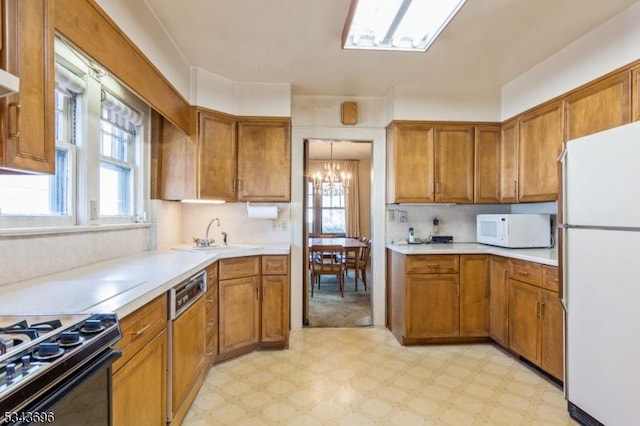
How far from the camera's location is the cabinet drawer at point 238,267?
Result: 2738 mm

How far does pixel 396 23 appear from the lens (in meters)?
2.10

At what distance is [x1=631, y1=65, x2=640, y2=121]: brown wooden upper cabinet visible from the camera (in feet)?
7.00

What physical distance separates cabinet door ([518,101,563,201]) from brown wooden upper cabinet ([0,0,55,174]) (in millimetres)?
3331

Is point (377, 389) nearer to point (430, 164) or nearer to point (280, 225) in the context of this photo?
point (280, 225)

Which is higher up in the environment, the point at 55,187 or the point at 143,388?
the point at 55,187

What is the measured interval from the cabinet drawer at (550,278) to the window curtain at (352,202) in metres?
5.26

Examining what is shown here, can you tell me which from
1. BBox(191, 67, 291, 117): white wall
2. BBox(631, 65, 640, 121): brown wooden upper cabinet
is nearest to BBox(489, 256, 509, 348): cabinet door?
BBox(631, 65, 640, 121): brown wooden upper cabinet

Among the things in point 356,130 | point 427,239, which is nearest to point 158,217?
point 356,130

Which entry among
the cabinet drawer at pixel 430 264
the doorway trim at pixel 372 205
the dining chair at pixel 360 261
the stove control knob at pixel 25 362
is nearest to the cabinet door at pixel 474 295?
the cabinet drawer at pixel 430 264

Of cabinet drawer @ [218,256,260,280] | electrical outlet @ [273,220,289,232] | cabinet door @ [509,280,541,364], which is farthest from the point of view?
electrical outlet @ [273,220,289,232]

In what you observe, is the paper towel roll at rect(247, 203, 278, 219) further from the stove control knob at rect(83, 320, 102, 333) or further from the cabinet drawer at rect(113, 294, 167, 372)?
the stove control knob at rect(83, 320, 102, 333)

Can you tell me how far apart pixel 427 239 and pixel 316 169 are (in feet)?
14.9

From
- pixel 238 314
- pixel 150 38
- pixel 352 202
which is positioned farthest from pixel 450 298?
pixel 352 202

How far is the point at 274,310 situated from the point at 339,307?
1556 mm
